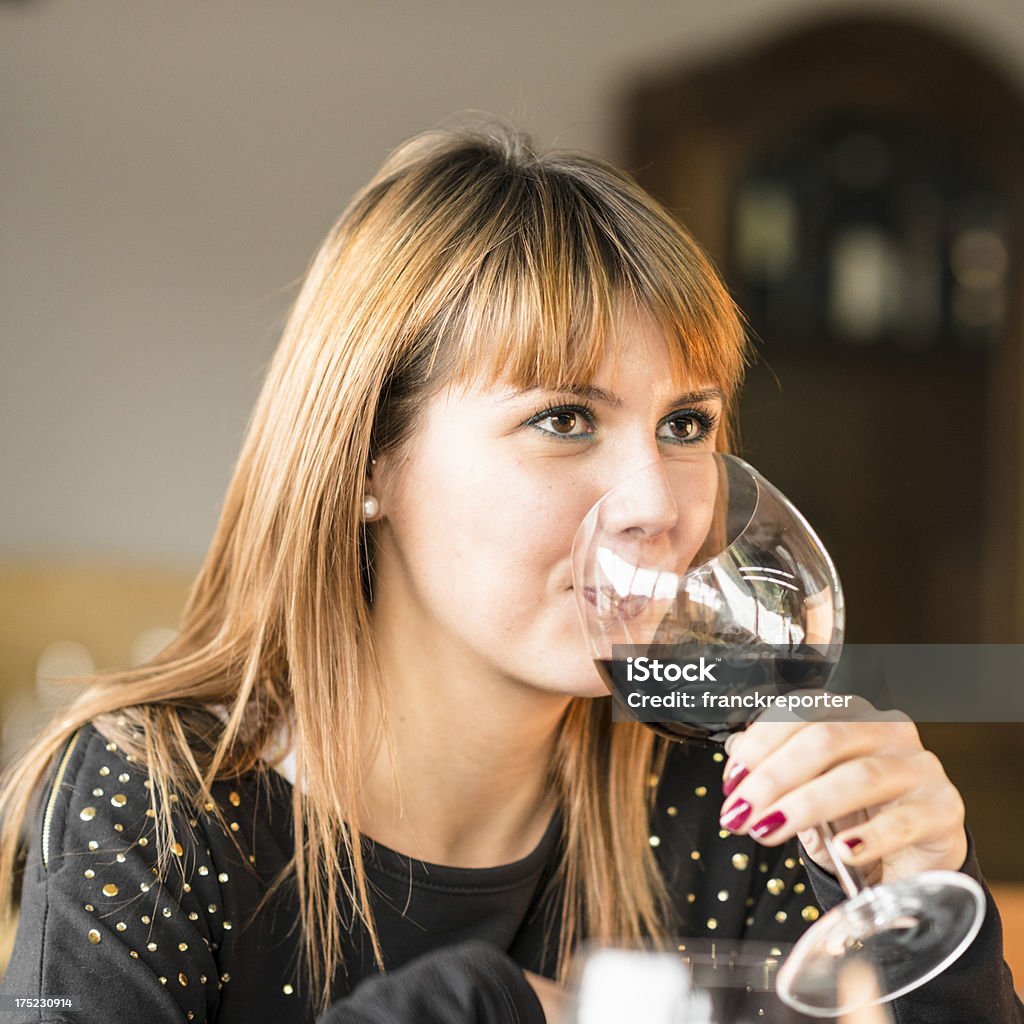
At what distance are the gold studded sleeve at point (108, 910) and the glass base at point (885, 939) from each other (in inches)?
16.7

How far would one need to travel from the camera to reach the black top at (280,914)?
30.1 inches

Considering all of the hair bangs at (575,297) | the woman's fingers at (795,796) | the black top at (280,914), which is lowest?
the black top at (280,914)

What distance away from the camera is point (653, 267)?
3.03 ft

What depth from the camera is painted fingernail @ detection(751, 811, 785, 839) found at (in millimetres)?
649

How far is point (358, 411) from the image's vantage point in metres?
0.95

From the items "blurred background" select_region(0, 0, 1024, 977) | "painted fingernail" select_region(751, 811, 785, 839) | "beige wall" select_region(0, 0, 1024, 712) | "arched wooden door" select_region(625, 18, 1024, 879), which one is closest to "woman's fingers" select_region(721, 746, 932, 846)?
"painted fingernail" select_region(751, 811, 785, 839)

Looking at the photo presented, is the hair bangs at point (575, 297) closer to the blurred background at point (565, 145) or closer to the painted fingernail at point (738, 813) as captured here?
the painted fingernail at point (738, 813)

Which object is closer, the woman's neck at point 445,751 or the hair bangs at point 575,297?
the hair bangs at point 575,297

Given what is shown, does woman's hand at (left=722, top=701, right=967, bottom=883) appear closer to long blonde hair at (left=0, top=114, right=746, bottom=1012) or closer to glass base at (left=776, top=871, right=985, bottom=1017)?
glass base at (left=776, top=871, right=985, bottom=1017)

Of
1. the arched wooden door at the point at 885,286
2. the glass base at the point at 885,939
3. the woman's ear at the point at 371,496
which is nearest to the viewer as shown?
the glass base at the point at 885,939

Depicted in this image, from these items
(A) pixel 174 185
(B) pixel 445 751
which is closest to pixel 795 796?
(B) pixel 445 751

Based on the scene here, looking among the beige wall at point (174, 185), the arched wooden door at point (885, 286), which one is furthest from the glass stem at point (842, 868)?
the beige wall at point (174, 185)

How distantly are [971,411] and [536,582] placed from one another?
2.43 meters

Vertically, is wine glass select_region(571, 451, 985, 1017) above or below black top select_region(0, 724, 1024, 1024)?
above
